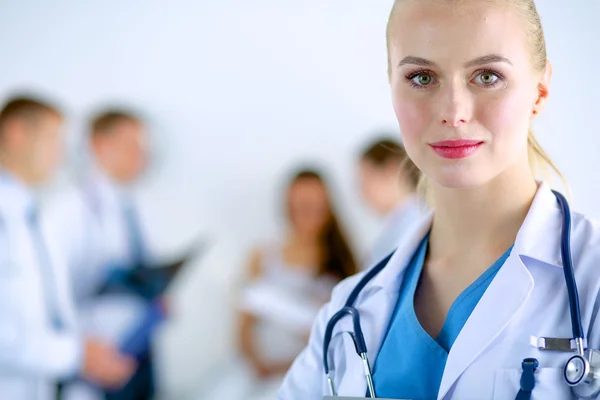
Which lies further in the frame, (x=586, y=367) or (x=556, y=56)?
(x=556, y=56)

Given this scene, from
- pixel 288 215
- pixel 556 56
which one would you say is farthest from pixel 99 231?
pixel 556 56

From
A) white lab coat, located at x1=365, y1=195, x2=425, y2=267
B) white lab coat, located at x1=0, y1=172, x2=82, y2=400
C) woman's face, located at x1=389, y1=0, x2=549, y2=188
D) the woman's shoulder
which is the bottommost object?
white lab coat, located at x1=0, y1=172, x2=82, y2=400

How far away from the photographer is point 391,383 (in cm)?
89

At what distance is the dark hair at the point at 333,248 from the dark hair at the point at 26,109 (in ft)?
3.68

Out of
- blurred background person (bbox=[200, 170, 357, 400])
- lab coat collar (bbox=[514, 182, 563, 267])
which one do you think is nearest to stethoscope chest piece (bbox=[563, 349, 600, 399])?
lab coat collar (bbox=[514, 182, 563, 267])

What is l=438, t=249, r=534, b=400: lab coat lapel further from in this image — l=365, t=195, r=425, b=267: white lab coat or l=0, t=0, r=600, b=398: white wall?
l=0, t=0, r=600, b=398: white wall

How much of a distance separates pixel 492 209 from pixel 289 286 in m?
2.27

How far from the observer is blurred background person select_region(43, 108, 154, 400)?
9.89ft

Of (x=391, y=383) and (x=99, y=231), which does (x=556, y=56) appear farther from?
(x=391, y=383)

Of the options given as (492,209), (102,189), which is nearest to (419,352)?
(492,209)

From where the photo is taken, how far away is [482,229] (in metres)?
0.89

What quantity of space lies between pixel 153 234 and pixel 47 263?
508 millimetres

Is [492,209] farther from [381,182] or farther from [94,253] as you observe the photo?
[94,253]

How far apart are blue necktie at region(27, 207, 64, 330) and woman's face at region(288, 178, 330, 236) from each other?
1.04m
